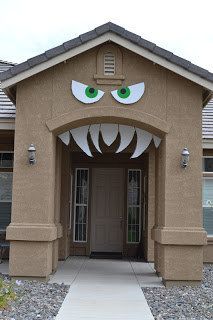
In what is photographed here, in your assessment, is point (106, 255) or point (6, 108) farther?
point (106, 255)

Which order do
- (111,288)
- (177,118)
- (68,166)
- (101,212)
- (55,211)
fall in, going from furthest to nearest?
(101,212) → (68,166) → (55,211) → (177,118) → (111,288)

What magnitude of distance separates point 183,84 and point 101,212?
6211mm

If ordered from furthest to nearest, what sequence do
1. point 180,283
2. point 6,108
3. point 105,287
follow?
point 6,108 < point 180,283 < point 105,287

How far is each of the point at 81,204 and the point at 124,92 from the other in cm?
588

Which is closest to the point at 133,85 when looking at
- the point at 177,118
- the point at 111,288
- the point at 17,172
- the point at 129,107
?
the point at 129,107

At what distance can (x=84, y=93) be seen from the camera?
10.4 metres

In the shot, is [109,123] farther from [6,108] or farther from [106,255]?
[106,255]

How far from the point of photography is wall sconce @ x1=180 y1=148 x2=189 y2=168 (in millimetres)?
10102

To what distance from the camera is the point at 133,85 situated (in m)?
10.4

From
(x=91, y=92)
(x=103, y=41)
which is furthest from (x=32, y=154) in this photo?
(x=103, y=41)

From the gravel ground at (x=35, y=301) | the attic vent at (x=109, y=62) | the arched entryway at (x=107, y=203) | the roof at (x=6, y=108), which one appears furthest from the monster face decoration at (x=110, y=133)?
the arched entryway at (x=107, y=203)

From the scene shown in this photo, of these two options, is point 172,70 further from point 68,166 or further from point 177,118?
point 68,166

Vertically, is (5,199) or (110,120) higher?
(110,120)

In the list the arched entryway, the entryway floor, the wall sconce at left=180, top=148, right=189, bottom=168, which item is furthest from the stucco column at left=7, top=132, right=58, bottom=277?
the arched entryway
